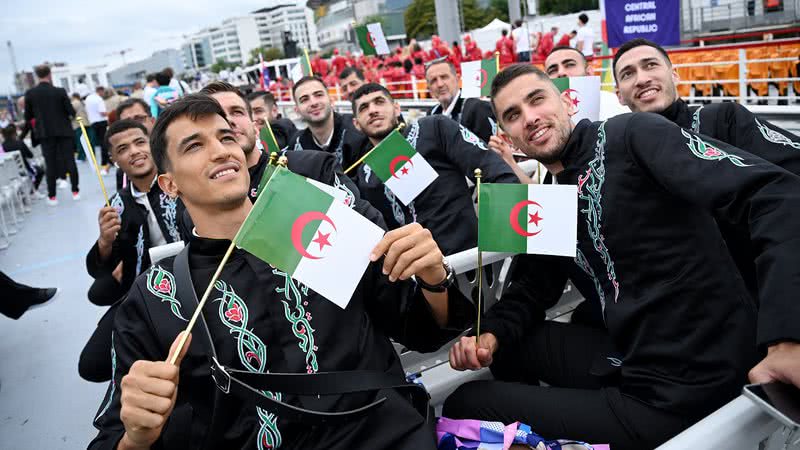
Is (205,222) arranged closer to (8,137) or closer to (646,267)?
(646,267)

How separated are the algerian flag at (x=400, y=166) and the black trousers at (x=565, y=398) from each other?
128 cm

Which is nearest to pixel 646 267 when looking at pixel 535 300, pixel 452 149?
pixel 535 300

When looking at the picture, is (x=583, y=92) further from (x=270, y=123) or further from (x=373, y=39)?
(x=373, y=39)

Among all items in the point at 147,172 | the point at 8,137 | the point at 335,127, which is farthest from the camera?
the point at 8,137

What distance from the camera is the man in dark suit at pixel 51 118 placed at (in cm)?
866

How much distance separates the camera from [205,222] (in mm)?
1781

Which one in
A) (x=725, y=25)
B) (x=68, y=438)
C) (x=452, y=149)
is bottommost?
(x=68, y=438)

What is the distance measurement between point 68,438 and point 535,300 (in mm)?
2537

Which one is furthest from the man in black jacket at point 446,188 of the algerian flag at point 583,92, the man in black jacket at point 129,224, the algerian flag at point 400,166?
the man in black jacket at point 129,224

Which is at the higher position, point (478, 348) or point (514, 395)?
point (478, 348)

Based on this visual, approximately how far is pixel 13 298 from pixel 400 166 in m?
2.94

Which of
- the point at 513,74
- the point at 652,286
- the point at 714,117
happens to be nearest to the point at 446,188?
the point at 513,74

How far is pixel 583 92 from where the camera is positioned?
143 inches

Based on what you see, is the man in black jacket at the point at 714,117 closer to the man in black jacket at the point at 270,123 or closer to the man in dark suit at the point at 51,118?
the man in black jacket at the point at 270,123
